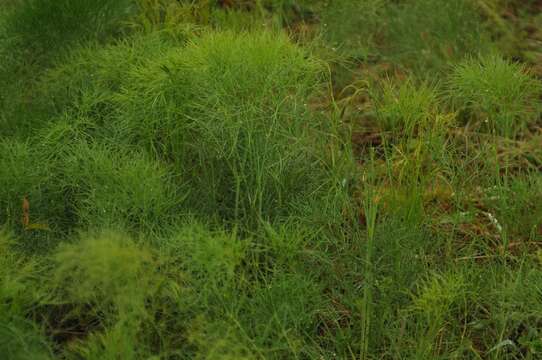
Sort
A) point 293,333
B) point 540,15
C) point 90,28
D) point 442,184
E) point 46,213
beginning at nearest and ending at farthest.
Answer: point 293,333 → point 46,213 → point 442,184 → point 90,28 → point 540,15

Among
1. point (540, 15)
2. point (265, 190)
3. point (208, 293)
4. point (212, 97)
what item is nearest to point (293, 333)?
point (208, 293)

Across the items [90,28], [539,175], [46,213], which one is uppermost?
[90,28]

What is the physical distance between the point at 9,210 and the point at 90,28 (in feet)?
3.12

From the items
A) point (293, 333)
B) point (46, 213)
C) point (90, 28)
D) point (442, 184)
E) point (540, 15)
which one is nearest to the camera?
point (293, 333)

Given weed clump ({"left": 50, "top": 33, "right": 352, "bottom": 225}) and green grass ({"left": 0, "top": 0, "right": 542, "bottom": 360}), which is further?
weed clump ({"left": 50, "top": 33, "right": 352, "bottom": 225})

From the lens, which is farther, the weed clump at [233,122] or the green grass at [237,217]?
the weed clump at [233,122]

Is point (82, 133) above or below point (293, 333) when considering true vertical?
above

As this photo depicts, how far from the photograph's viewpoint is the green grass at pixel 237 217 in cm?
210

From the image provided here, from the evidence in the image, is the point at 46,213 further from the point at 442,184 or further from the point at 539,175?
the point at 539,175

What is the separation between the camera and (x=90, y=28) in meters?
3.26

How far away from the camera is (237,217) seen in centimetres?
255

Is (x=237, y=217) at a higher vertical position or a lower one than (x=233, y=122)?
lower

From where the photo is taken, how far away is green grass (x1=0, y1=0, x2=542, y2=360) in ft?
6.88

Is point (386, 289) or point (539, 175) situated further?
point (539, 175)
